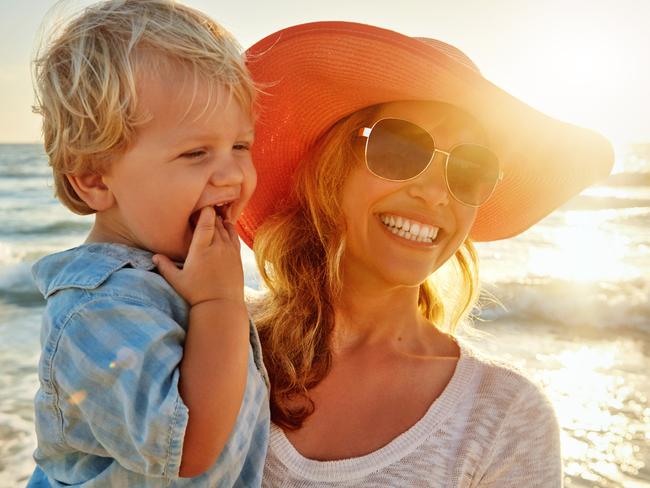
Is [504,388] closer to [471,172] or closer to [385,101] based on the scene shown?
[471,172]

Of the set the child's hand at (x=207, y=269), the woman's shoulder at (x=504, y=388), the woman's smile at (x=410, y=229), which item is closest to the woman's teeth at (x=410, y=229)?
the woman's smile at (x=410, y=229)

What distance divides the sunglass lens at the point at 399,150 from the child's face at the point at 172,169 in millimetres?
720

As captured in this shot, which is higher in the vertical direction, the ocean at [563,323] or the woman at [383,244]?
the woman at [383,244]

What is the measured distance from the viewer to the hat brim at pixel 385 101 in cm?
262

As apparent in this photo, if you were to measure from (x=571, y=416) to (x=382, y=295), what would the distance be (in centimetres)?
426

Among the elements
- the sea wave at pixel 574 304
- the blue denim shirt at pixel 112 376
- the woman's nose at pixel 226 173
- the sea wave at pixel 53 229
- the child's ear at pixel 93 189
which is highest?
the woman's nose at pixel 226 173

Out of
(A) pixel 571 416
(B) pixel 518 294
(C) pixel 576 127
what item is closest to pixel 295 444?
(C) pixel 576 127

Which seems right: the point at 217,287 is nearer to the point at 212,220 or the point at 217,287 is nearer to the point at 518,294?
the point at 212,220

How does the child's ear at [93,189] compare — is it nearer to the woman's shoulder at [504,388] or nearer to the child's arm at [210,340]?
the child's arm at [210,340]

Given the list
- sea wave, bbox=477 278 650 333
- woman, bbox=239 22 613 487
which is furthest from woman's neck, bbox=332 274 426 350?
sea wave, bbox=477 278 650 333

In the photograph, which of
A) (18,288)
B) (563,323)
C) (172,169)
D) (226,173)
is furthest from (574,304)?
(172,169)

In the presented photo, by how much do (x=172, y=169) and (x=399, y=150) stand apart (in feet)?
3.21

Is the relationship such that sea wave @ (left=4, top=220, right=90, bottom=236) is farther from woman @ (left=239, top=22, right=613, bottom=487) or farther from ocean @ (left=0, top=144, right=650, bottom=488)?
woman @ (left=239, top=22, right=613, bottom=487)

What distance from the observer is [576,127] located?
296cm
